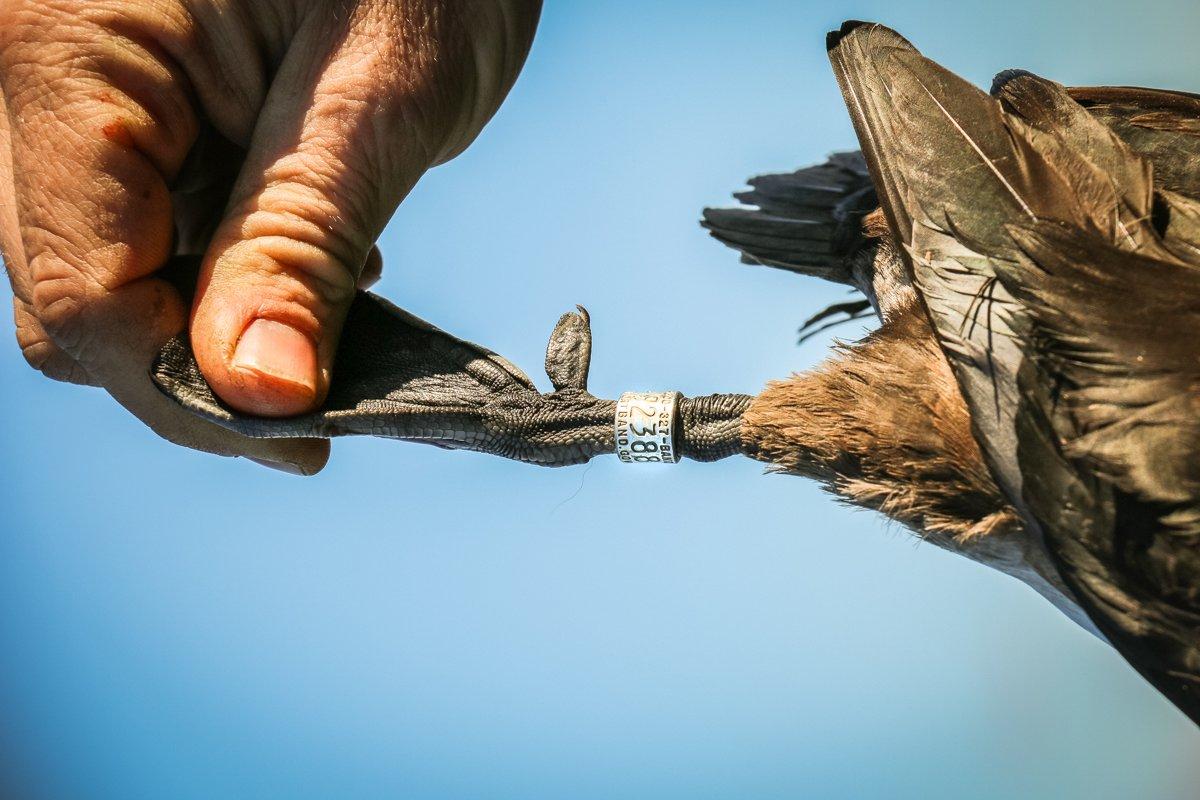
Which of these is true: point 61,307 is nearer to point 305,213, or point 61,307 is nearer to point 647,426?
point 305,213

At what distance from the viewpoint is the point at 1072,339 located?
85cm

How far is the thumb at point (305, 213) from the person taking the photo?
1.10 m

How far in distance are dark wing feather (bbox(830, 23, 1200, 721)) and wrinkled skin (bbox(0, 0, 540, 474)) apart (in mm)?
604

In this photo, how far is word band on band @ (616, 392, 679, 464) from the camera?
1.11m

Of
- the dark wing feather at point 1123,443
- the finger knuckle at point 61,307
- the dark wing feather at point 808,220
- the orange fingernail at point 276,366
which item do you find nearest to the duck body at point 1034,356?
the dark wing feather at point 1123,443

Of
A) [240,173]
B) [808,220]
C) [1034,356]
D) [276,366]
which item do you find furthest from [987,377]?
[240,173]

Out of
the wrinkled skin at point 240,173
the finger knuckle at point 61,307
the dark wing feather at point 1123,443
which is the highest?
the wrinkled skin at point 240,173

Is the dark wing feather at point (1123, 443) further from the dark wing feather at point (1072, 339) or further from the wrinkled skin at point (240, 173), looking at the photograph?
the wrinkled skin at point (240, 173)

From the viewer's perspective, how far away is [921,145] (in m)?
1.00

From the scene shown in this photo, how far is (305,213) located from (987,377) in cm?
77

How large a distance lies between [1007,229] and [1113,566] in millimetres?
322

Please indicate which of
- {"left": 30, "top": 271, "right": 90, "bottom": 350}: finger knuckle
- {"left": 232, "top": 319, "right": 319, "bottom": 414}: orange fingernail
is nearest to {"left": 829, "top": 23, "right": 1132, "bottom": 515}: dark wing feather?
{"left": 232, "top": 319, "right": 319, "bottom": 414}: orange fingernail

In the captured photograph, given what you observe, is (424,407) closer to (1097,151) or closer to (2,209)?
(2,209)

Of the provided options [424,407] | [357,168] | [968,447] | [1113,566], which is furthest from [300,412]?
[1113,566]
